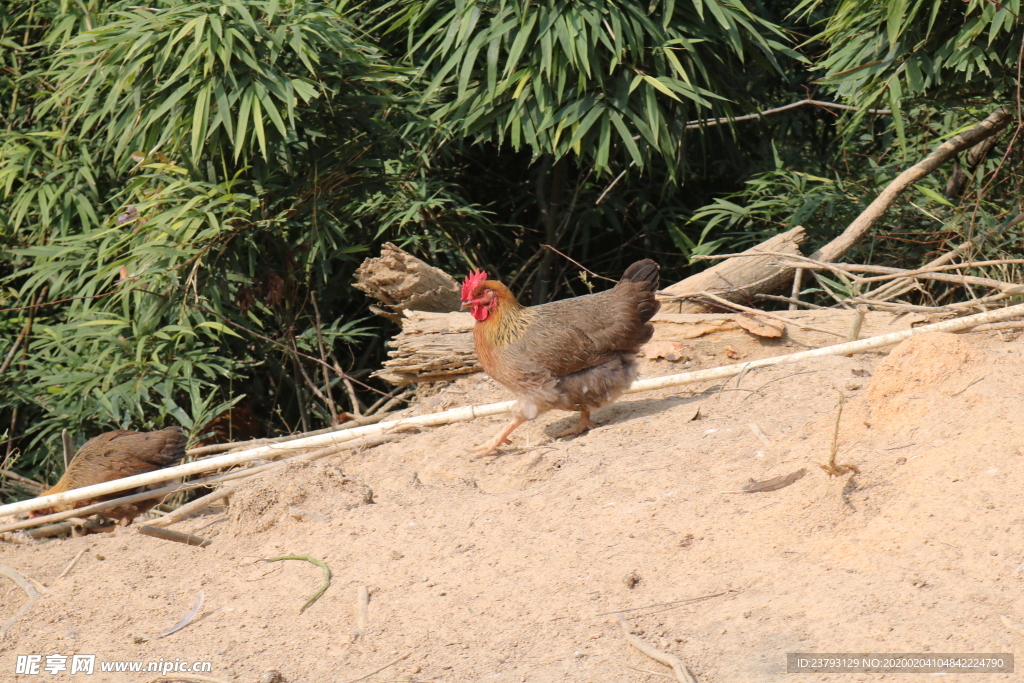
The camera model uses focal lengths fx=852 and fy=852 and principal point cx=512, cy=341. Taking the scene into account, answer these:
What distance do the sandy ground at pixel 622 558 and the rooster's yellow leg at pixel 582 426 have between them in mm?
272

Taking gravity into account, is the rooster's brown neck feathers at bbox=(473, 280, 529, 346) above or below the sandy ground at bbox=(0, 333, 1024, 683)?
above

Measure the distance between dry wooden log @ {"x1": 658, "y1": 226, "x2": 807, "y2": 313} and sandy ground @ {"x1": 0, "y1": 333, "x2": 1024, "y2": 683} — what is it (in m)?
1.31

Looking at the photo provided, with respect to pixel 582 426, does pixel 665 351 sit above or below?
above

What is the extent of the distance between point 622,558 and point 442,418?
5.76 ft

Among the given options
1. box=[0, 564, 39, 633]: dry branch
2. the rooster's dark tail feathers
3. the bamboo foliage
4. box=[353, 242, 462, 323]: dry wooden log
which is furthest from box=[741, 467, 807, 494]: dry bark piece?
the bamboo foliage

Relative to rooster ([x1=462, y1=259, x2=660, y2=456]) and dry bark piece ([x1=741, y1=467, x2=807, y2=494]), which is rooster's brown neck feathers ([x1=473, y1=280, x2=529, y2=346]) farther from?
dry bark piece ([x1=741, y1=467, x2=807, y2=494])

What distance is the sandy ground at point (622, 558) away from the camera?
221 centimetres

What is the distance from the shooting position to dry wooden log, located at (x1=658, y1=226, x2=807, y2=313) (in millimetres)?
4859

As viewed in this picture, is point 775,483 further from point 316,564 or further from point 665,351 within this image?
point 665,351

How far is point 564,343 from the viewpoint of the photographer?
155 inches

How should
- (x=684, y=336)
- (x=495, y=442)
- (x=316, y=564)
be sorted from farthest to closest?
(x=684, y=336) → (x=495, y=442) → (x=316, y=564)

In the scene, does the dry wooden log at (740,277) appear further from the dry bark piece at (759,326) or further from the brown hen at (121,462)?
the brown hen at (121,462)

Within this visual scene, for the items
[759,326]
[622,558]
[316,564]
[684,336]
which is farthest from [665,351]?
[316,564]

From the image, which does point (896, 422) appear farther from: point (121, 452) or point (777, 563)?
point (121, 452)
